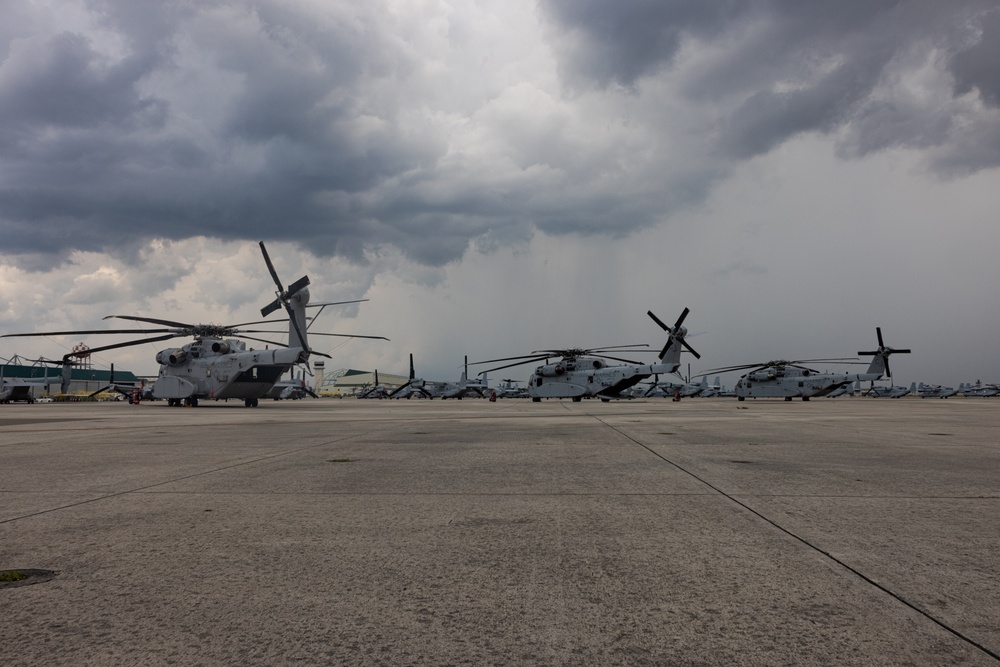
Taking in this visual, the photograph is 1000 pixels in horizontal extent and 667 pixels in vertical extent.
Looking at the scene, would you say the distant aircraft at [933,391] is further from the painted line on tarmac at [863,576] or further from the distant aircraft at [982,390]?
the painted line on tarmac at [863,576]

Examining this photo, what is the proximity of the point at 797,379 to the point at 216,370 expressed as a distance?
45.9 metres

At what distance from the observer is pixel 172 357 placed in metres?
37.7

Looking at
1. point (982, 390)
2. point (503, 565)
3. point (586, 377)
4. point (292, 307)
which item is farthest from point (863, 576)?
point (982, 390)

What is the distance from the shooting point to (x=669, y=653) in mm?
2529

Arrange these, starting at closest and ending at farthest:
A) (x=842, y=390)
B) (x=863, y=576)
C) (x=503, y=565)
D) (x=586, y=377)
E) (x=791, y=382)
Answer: (x=863, y=576) → (x=503, y=565) → (x=586, y=377) → (x=791, y=382) → (x=842, y=390)

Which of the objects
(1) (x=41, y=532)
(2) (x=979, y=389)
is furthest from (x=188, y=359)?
(2) (x=979, y=389)

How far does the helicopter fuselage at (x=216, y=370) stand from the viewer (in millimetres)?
36625

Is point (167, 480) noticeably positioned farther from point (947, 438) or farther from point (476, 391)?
point (476, 391)

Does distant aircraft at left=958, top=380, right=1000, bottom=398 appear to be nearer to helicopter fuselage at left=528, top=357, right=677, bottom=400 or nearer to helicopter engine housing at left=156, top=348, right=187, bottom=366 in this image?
helicopter fuselage at left=528, top=357, right=677, bottom=400

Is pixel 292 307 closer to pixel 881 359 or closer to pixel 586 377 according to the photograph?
pixel 586 377

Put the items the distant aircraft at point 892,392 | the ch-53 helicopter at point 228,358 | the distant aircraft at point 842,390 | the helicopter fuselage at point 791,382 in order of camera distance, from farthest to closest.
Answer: the distant aircraft at point 892,392
the distant aircraft at point 842,390
the helicopter fuselage at point 791,382
the ch-53 helicopter at point 228,358

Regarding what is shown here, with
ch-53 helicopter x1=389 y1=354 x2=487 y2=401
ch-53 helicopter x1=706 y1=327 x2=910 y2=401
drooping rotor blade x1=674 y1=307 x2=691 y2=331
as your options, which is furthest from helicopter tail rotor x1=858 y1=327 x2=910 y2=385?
ch-53 helicopter x1=389 y1=354 x2=487 y2=401

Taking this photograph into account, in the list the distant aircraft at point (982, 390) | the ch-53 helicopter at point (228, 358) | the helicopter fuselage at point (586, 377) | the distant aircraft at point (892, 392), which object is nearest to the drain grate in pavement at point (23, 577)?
the ch-53 helicopter at point (228, 358)

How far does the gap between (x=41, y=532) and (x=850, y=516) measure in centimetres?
617
